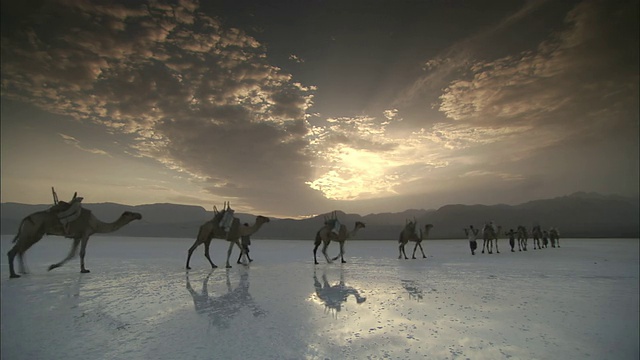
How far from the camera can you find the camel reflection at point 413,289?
24.3 ft

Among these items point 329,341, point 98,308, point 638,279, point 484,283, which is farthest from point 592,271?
point 98,308

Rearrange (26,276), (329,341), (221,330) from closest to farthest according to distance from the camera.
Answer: (329,341) → (221,330) → (26,276)

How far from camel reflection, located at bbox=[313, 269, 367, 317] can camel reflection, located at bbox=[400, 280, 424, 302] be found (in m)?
1.17

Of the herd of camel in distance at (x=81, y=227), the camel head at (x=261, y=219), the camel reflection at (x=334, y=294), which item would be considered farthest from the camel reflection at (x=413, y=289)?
the camel head at (x=261, y=219)

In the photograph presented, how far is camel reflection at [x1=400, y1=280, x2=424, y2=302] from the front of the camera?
291 inches

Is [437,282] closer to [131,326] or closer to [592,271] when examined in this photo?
[592,271]

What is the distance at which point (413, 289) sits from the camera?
8.33 m

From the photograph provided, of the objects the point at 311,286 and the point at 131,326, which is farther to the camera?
the point at 311,286

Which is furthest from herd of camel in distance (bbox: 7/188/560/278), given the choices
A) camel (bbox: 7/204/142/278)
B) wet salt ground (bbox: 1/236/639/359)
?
wet salt ground (bbox: 1/236/639/359)

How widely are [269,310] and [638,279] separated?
1163 centimetres

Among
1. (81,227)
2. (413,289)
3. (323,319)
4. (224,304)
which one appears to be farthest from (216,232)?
(323,319)

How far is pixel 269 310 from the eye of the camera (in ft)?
20.6

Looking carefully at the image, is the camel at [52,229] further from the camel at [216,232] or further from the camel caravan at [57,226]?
the camel at [216,232]

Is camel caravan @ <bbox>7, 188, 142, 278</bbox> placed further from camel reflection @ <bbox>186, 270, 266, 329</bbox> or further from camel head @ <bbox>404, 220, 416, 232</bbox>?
camel head @ <bbox>404, 220, 416, 232</bbox>
